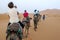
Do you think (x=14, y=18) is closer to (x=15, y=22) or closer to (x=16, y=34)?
(x=15, y=22)

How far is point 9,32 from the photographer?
9.04 metres

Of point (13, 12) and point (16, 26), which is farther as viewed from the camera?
point (13, 12)

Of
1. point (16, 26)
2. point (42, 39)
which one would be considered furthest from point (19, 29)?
point (42, 39)

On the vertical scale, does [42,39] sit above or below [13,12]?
below

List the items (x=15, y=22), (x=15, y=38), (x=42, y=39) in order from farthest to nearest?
1. (x=42, y=39)
2. (x=15, y=22)
3. (x=15, y=38)

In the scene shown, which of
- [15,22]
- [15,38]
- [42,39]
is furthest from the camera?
[42,39]

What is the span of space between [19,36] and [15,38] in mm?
453

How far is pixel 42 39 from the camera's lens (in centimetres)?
1562

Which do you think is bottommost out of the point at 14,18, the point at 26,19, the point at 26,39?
the point at 26,39

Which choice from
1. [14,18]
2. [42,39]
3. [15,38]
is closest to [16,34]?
[15,38]

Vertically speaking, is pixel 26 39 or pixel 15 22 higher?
pixel 15 22

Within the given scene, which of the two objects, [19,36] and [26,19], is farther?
[26,19]

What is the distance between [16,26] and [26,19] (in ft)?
24.4

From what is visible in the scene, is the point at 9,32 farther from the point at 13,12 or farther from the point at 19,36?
the point at 13,12
